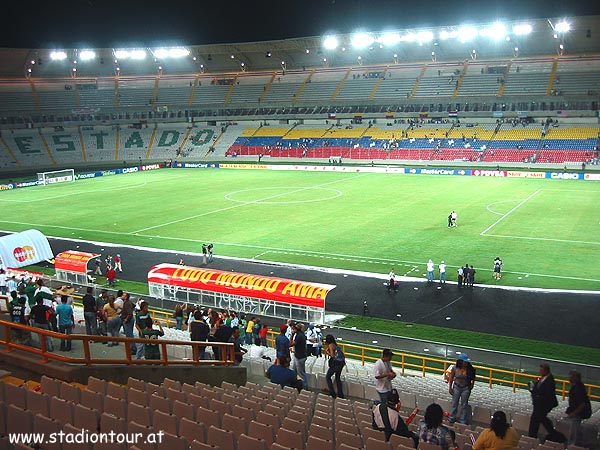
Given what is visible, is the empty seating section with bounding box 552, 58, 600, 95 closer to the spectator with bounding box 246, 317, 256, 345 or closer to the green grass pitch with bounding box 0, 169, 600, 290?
the green grass pitch with bounding box 0, 169, 600, 290

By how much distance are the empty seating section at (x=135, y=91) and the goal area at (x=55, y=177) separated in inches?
1288

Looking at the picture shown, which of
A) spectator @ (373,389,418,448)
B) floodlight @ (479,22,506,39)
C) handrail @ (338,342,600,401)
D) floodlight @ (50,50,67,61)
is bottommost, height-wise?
handrail @ (338,342,600,401)

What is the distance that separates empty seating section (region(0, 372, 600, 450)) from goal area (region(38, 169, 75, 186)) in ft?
230

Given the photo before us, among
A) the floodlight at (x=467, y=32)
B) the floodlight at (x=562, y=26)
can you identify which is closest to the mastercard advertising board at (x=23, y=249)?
the floodlight at (x=467, y=32)

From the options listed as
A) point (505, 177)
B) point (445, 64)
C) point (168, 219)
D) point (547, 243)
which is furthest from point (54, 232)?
point (445, 64)

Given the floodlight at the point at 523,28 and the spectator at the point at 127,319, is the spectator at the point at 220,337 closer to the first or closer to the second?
the spectator at the point at 127,319

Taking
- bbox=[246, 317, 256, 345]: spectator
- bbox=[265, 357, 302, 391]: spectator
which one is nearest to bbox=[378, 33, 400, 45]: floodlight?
bbox=[246, 317, 256, 345]: spectator

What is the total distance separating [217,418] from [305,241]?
30552 millimetres

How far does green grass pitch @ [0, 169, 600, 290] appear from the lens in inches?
1348

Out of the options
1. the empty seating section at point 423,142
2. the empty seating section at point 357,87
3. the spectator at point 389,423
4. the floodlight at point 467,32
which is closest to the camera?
the spectator at point 389,423

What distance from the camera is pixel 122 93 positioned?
10981 cm

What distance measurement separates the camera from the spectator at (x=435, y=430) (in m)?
8.05

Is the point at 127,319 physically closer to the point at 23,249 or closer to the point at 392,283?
the point at 392,283

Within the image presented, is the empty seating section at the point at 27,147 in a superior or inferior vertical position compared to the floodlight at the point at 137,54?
inferior
